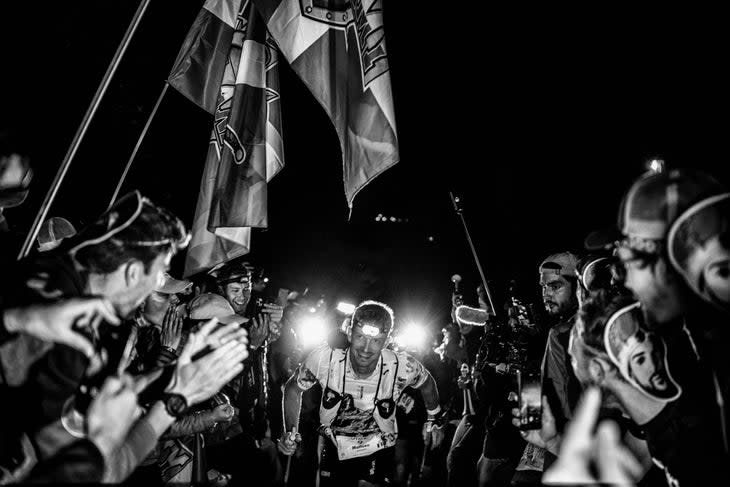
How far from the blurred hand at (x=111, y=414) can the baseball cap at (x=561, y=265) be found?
5.67 m

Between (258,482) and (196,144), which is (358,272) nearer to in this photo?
(196,144)

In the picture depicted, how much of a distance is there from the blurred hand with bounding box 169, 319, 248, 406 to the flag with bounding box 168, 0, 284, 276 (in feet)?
8.23

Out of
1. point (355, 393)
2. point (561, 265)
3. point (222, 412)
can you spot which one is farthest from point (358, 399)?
point (561, 265)

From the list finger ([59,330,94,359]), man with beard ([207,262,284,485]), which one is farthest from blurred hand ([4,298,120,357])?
man with beard ([207,262,284,485])

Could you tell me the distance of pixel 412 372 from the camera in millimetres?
6504

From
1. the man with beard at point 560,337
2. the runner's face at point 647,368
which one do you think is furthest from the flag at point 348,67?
the runner's face at point 647,368

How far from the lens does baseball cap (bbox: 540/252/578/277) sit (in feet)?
19.7

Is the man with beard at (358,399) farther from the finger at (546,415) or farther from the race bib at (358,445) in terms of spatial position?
the finger at (546,415)

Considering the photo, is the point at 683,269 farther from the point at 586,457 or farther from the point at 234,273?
the point at 234,273

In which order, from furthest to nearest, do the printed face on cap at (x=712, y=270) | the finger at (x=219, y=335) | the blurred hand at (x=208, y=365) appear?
the finger at (x=219, y=335) → the blurred hand at (x=208, y=365) → the printed face on cap at (x=712, y=270)

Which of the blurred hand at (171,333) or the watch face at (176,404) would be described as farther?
the blurred hand at (171,333)

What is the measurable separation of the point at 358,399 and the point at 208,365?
3.81 meters

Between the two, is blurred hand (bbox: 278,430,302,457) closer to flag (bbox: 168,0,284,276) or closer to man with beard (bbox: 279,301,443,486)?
man with beard (bbox: 279,301,443,486)

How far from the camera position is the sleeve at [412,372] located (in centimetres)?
646
